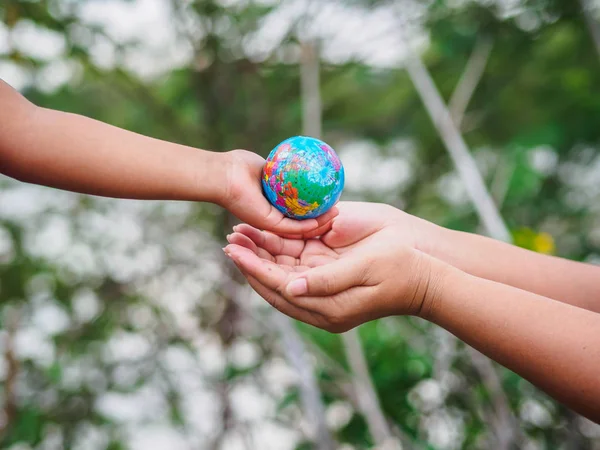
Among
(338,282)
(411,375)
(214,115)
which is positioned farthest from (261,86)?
(338,282)

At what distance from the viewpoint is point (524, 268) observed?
5.38 feet

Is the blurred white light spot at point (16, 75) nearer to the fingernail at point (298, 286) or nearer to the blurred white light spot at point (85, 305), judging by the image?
the blurred white light spot at point (85, 305)

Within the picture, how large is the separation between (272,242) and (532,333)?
32.6 inches

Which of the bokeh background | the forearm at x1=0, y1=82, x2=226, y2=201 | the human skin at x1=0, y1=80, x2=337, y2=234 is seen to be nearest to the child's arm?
the human skin at x1=0, y1=80, x2=337, y2=234

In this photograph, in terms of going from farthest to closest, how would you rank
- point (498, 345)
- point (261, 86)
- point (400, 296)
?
point (261, 86), point (400, 296), point (498, 345)

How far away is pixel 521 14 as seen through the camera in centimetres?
384

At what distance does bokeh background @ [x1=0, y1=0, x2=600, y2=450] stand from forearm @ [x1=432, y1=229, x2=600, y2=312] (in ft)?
5.40

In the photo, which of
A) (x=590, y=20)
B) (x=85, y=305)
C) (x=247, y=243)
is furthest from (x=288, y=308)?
(x=85, y=305)

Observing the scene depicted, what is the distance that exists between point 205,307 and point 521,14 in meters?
3.70

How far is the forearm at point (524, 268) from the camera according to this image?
5.22 feet

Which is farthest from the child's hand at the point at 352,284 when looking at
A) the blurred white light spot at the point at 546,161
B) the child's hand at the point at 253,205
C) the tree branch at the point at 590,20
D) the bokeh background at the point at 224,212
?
the blurred white light spot at the point at 546,161

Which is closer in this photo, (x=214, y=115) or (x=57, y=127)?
(x=57, y=127)

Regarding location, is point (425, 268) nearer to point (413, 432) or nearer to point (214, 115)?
point (413, 432)

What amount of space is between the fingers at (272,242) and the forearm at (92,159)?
0.50 ft
